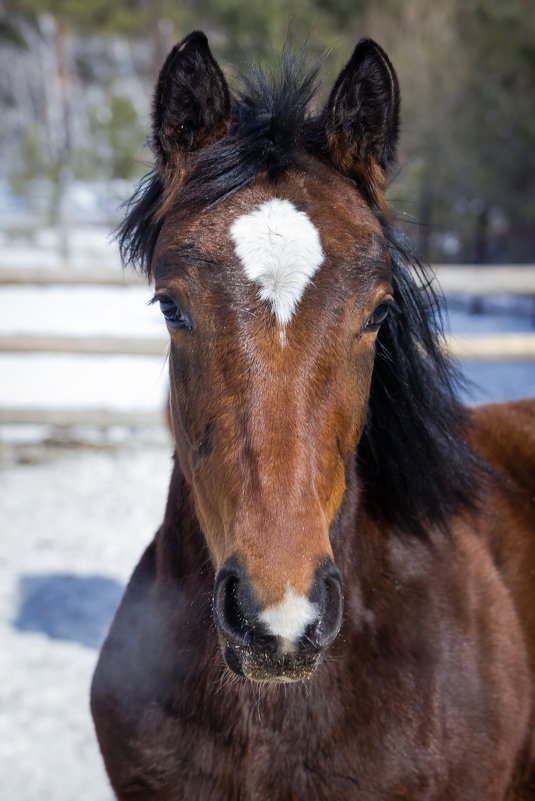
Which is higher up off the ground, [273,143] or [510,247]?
[273,143]

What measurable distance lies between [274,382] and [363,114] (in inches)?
28.0

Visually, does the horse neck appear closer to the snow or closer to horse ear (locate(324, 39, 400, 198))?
horse ear (locate(324, 39, 400, 198))

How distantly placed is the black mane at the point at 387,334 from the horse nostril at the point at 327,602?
2.06 ft

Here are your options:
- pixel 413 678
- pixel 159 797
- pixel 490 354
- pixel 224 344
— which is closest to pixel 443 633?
pixel 413 678

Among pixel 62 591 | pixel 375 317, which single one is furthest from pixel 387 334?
pixel 62 591

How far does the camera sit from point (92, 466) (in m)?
5.45

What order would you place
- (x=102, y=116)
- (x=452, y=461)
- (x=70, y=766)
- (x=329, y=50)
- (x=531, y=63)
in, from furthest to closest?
(x=102, y=116) → (x=531, y=63) → (x=70, y=766) → (x=452, y=461) → (x=329, y=50)

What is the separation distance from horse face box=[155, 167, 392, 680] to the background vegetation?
237 inches

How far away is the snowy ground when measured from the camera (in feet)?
8.43

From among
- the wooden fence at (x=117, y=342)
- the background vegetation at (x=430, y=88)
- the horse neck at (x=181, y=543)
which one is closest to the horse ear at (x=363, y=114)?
the horse neck at (x=181, y=543)

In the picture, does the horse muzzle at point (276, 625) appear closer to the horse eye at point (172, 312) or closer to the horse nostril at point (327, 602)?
the horse nostril at point (327, 602)

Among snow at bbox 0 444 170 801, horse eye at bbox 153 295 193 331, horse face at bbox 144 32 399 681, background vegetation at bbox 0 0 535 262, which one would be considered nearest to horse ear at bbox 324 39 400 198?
horse face at bbox 144 32 399 681

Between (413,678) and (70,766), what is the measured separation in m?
1.57

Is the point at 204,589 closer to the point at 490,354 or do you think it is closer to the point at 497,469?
the point at 497,469
